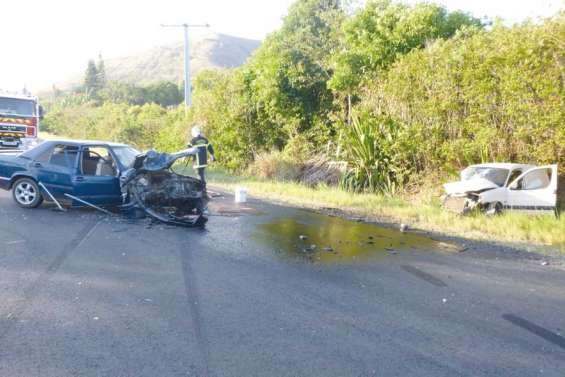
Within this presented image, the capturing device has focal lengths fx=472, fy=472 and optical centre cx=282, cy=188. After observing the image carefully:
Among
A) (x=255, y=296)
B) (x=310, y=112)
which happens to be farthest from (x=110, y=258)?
(x=310, y=112)

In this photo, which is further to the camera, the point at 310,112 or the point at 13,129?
the point at 13,129

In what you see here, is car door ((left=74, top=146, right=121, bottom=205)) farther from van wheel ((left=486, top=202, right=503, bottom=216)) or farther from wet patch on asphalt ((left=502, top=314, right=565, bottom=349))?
van wheel ((left=486, top=202, right=503, bottom=216))

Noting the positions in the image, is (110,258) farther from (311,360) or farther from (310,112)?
(310,112)

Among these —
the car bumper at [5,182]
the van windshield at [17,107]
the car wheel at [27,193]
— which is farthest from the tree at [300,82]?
the car bumper at [5,182]

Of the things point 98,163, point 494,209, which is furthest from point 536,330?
point 98,163

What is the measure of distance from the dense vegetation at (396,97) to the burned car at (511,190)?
2.73 feet

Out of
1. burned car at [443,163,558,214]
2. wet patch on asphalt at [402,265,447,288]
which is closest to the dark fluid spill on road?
wet patch on asphalt at [402,265,447,288]

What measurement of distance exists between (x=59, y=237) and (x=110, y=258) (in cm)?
155

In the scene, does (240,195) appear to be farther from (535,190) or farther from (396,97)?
(535,190)

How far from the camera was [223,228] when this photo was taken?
8.70 meters

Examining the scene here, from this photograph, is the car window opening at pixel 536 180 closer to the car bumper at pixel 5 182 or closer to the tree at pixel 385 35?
the tree at pixel 385 35

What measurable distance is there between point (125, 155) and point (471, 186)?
737 centimetres

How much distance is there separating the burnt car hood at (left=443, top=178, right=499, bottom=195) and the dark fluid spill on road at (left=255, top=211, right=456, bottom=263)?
2072mm

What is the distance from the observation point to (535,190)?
387 inches
